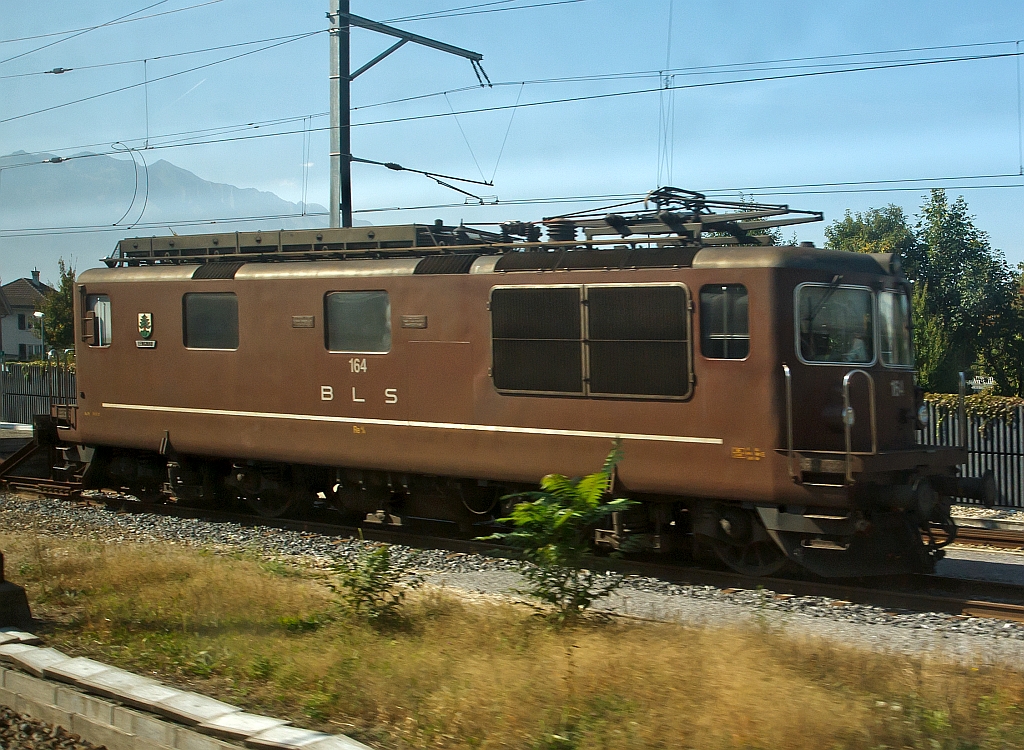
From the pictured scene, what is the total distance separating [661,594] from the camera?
357 inches

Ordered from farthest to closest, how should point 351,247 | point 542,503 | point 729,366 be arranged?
1. point 351,247
2. point 729,366
3. point 542,503

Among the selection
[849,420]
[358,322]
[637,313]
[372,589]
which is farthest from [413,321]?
[849,420]

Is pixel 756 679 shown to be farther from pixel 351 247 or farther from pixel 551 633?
pixel 351 247

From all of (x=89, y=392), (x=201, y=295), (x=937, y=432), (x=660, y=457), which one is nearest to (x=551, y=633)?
(x=660, y=457)

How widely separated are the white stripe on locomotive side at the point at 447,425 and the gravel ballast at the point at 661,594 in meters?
1.40

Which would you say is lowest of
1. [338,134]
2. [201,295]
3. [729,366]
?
[729,366]

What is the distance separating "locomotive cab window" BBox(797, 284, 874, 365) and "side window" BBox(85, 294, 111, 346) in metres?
9.89

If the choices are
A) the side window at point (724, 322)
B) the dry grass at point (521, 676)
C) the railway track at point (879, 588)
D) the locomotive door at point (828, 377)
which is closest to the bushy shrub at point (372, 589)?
the dry grass at point (521, 676)

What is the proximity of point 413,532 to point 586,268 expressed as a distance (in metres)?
4.31

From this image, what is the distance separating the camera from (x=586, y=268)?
10023 millimetres

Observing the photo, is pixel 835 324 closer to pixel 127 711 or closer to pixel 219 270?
pixel 127 711

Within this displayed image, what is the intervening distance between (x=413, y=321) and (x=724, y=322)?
12.1 ft

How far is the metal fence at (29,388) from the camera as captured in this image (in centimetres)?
2989

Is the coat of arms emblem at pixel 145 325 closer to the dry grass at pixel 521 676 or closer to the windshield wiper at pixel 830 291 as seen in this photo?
the dry grass at pixel 521 676
